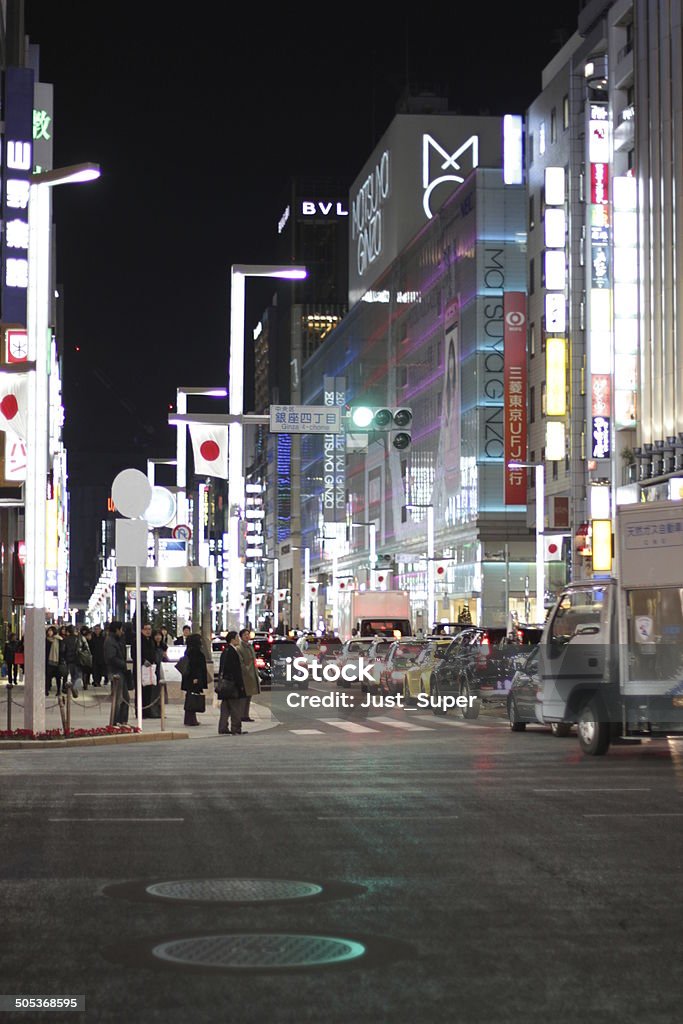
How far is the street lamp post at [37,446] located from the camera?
2505 centimetres

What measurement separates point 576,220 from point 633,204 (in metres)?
10.2

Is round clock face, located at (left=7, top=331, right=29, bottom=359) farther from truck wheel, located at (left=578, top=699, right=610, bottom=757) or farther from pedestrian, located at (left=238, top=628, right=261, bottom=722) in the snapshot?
truck wheel, located at (left=578, top=699, right=610, bottom=757)

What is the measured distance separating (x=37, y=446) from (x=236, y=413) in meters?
10.7

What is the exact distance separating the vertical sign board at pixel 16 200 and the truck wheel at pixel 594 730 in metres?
34.9

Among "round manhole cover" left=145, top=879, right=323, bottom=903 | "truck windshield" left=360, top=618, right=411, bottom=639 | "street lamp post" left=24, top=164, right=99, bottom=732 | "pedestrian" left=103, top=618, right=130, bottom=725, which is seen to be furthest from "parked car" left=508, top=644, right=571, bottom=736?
"truck windshield" left=360, top=618, right=411, bottom=639

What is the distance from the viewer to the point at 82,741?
957 inches

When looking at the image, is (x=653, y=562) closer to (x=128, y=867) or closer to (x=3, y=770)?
(x=3, y=770)

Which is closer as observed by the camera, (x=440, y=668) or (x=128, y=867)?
(x=128, y=867)

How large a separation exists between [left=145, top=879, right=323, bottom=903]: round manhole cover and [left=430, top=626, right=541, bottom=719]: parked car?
21.1 meters

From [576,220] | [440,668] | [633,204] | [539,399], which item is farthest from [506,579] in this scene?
[440,668]

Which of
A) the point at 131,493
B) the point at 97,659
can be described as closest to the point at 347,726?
the point at 131,493

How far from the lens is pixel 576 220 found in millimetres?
72188

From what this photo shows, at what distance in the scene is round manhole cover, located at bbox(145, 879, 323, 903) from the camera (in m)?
9.88

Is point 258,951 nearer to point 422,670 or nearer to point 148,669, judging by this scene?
point 148,669
